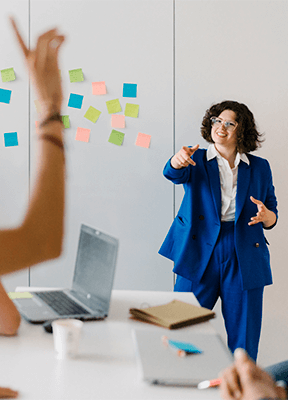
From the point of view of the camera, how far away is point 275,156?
2.70 m

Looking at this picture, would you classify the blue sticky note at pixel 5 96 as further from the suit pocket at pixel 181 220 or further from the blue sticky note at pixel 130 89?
the suit pocket at pixel 181 220

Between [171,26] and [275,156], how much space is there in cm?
104

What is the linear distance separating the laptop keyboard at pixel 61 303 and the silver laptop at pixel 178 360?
11.2 inches

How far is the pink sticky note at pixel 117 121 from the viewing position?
2.68m

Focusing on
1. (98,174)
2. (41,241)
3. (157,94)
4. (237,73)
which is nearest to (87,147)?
(98,174)

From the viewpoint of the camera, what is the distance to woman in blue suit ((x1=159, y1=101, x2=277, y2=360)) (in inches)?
89.4

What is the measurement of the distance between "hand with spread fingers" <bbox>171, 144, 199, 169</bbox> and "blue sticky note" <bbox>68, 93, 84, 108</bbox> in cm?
84

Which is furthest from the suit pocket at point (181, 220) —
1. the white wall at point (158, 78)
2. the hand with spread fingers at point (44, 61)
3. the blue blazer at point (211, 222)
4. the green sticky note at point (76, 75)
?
the hand with spread fingers at point (44, 61)

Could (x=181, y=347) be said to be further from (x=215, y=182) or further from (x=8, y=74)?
(x=8, y=74)

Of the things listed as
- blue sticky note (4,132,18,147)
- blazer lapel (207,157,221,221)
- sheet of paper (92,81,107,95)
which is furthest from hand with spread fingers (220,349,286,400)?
blue sticky note (4,132,18,147)

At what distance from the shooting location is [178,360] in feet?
3.61

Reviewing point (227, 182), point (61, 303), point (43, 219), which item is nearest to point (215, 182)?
point (227, 182)

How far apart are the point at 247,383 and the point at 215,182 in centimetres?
154

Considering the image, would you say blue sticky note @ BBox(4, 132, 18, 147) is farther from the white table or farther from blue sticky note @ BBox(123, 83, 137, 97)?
the white table
